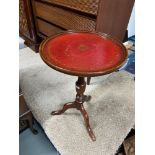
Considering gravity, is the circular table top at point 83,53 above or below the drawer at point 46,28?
above

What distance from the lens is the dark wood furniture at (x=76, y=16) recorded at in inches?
64.2

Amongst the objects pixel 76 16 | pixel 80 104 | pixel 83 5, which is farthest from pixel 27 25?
pixel 80 104

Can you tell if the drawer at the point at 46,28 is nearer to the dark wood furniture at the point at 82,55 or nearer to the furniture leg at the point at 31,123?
the dark wood furniture at the point at 82,55

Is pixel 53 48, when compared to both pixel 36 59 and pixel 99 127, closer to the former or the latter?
pixel 99 127

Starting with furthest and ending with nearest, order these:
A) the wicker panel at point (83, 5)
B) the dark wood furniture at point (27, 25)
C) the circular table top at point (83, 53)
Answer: the dark wood furniture at point (27, 25)
the wicker panel at point (83, 5)
the circular table top at point (83, 53)

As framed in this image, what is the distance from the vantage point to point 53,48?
1.20m

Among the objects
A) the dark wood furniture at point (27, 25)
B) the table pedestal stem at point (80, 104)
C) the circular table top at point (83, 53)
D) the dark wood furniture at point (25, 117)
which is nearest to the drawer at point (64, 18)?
the dark wood furniture at point (27, 25)

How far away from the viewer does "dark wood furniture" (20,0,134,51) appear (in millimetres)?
1630

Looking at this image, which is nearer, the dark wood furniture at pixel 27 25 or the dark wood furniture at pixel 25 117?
the dark wood furniture at pixel 25 117

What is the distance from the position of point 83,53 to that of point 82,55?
0.03 meters

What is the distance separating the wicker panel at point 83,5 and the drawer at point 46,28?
37 cm
